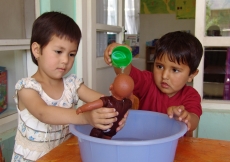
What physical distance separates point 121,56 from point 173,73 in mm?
318

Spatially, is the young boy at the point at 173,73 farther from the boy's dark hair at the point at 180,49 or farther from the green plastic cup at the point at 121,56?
the green plastic cup at the point at 121,56

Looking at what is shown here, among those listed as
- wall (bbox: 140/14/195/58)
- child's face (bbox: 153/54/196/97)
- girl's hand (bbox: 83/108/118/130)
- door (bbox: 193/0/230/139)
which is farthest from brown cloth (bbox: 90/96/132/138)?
wall (bbox: 140/14/195/58)

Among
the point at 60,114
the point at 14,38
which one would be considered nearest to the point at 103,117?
the point at 60,114

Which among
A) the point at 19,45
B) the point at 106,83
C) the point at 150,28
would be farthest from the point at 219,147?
the point at 150,28

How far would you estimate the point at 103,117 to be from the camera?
545mm

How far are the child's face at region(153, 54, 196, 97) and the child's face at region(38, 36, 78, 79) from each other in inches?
13.4

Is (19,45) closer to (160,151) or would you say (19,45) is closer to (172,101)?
(172,101)

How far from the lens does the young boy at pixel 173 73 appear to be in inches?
38.1

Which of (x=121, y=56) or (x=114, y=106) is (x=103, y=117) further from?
(x=121, y=56)

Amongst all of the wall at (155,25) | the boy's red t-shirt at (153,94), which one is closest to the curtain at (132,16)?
the wall at (155,25)

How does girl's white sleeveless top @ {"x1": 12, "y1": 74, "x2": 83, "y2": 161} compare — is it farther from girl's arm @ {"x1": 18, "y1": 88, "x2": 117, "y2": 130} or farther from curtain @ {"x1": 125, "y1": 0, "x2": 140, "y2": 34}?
curtain @ {"x1": 125, "y1": 0, "x2": 140, "y2": 34}

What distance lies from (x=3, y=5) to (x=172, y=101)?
0.96m

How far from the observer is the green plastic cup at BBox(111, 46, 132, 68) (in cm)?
73

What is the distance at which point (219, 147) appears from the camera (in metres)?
0.74
